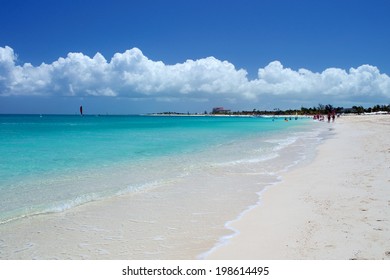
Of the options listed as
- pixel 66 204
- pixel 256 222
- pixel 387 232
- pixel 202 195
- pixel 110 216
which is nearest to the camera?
pixel 387 232

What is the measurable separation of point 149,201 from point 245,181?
3542 mm

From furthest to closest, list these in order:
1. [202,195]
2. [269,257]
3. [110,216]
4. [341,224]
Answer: [202,195] → [110,216] → [341,224] → [269,257]

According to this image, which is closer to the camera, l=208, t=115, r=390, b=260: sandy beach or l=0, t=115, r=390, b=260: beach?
l=208, t=115, r=390, b=260: sandy beach

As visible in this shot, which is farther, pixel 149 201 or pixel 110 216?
pixel 149 201

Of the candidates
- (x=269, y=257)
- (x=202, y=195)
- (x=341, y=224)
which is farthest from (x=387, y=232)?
(x=202, y=195)

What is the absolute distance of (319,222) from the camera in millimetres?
6000

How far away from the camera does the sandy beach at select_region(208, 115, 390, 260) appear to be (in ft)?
15.7

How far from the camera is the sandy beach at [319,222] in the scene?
479 cm

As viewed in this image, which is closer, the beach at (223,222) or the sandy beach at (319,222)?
the sandy beach at (319,222)

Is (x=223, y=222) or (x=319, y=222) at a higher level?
(x=319, y=222)

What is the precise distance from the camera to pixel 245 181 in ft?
34.6

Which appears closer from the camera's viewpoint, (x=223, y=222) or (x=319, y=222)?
(x=319, y=222)
